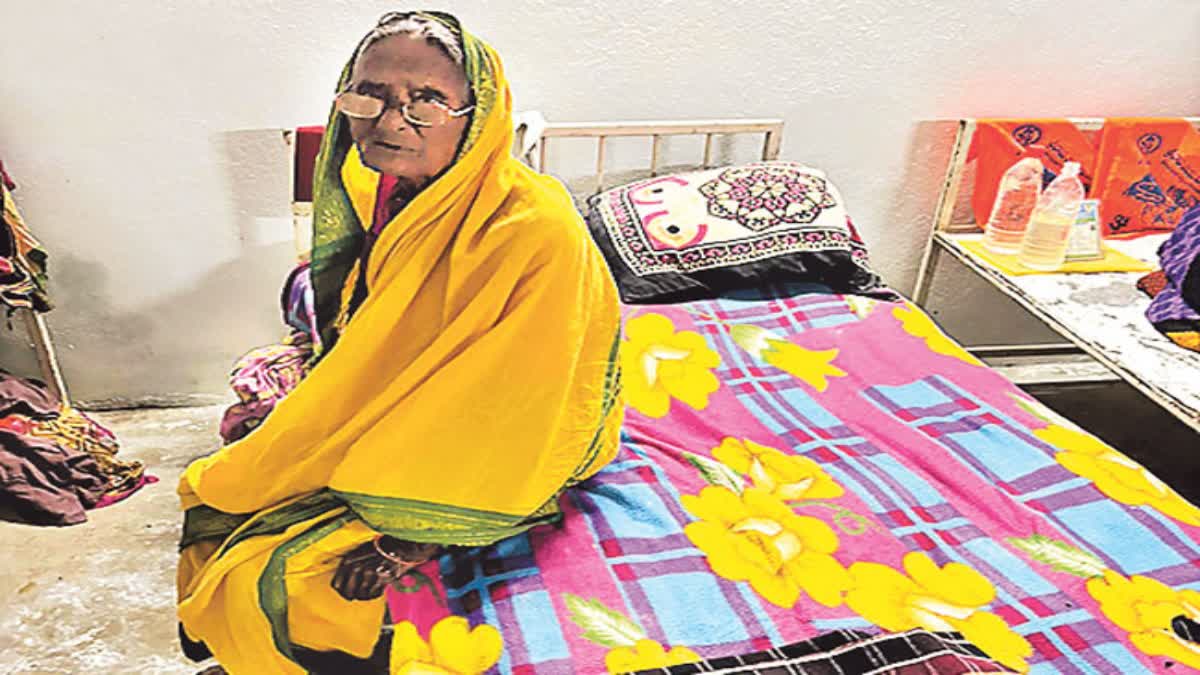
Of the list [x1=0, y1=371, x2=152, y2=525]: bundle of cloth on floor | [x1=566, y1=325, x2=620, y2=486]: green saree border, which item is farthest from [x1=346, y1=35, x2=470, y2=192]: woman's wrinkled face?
[x1=0, y1=371, x2=152, y2=525]: bundle of cloth on floor

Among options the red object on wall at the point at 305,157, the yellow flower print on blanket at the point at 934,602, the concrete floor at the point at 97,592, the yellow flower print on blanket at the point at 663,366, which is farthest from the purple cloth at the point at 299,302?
the yellow flower print on blanket at the point at 934,602

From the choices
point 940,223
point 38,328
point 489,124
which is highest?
point 489,124

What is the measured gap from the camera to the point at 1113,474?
1499 millimetres

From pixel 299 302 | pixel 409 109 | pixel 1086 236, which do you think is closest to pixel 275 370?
pixel 299 302

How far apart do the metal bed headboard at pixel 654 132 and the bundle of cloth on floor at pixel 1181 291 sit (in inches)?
36.7

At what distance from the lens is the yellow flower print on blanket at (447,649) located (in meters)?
1.08

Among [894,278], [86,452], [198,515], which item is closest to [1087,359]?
[894,278]

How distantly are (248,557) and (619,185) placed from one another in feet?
4.66

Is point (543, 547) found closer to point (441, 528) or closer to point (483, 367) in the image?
point (441, 528)

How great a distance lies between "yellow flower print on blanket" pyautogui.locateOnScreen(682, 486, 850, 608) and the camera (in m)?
1.24

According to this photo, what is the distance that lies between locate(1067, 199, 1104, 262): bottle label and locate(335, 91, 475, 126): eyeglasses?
181cm

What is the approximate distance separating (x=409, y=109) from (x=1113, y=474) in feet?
4.26

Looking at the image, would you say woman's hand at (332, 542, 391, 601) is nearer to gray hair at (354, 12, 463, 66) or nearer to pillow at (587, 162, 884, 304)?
gray hair at (354, 12, 463, 66)

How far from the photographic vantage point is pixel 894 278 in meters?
2.58
